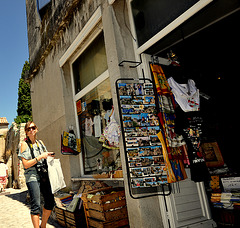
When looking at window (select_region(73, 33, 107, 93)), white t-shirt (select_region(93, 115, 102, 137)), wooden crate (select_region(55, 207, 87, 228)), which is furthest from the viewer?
white t-shirt (select_region(93, 115, 102, 137))

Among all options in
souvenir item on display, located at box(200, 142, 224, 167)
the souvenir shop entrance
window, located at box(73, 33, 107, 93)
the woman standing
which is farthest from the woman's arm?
souvenir item on display, located at box(200, 142, 224, 167)

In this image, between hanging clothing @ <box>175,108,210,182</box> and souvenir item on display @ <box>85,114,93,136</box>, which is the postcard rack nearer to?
hanging clothing @ <box>175,108,210,182</box>

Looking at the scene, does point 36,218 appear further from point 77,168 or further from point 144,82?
point 144,82

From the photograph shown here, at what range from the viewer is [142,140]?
3025 millimetres

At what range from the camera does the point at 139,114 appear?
310 cm

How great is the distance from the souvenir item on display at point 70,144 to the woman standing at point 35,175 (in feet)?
4.80

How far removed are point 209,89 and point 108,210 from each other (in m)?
3.58

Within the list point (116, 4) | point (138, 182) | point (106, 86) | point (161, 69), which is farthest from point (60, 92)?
point (138, 182)

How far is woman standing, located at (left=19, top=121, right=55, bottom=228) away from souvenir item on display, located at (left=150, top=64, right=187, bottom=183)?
5.86ft

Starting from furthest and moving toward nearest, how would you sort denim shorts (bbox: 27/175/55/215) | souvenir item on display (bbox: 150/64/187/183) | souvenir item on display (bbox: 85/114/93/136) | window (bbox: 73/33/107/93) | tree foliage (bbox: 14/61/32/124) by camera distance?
tree foliage (bbox: 14/61/32/124) < souvenir item on display (bbox: 85/114/93/136) < window (bbox: 73/33/107/93) < denim shorts (bbox: 27/175/55/215) < souvenir item on display (bbox: 150/64/187/183)

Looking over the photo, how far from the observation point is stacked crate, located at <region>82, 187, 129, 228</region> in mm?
3338

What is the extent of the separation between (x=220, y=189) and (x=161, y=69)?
2.13 meters

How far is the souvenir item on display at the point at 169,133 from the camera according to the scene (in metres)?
3.04

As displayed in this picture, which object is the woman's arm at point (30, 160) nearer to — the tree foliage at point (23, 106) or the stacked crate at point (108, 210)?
the stacked crate at point (108, 210)
